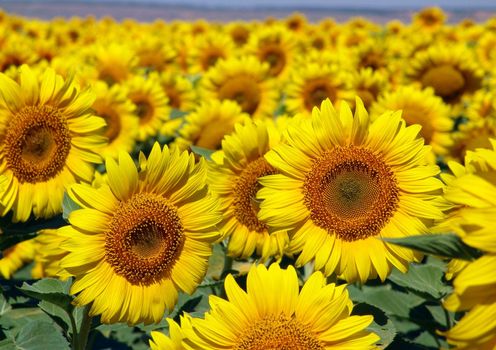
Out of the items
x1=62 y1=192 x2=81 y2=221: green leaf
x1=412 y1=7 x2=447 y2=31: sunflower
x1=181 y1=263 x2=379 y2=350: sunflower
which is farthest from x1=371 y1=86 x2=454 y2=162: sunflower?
x1=412 y1=7 x2=447 y2=31: sunflower

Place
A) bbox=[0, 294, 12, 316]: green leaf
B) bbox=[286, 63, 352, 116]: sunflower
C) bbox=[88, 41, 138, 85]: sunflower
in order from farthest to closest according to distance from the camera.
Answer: bbox=[88, 41, 138, 85]: sunflower
bbox=[286, 63, 352, 116]: sunflower
bbox=[0, 294, 12, 316]: green leaf

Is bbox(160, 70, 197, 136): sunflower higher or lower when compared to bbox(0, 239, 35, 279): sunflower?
higher

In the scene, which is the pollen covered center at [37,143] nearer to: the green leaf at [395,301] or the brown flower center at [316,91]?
the green leaf at [395,301]

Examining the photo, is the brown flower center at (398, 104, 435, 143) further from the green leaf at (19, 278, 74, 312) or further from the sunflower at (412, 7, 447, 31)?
the sunflower at (412, 7, 447, 31)

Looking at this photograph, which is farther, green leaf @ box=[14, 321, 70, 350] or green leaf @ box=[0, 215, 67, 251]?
green leaf @ box=[0, 215, 67, 251]

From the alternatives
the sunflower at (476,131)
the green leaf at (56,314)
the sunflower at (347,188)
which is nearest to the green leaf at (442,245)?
the sunflower at (347,188)

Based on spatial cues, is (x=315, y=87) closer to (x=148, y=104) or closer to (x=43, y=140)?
(x=148, y=104)

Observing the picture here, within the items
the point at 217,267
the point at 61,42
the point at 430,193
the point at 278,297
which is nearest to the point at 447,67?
the point at 217,267
